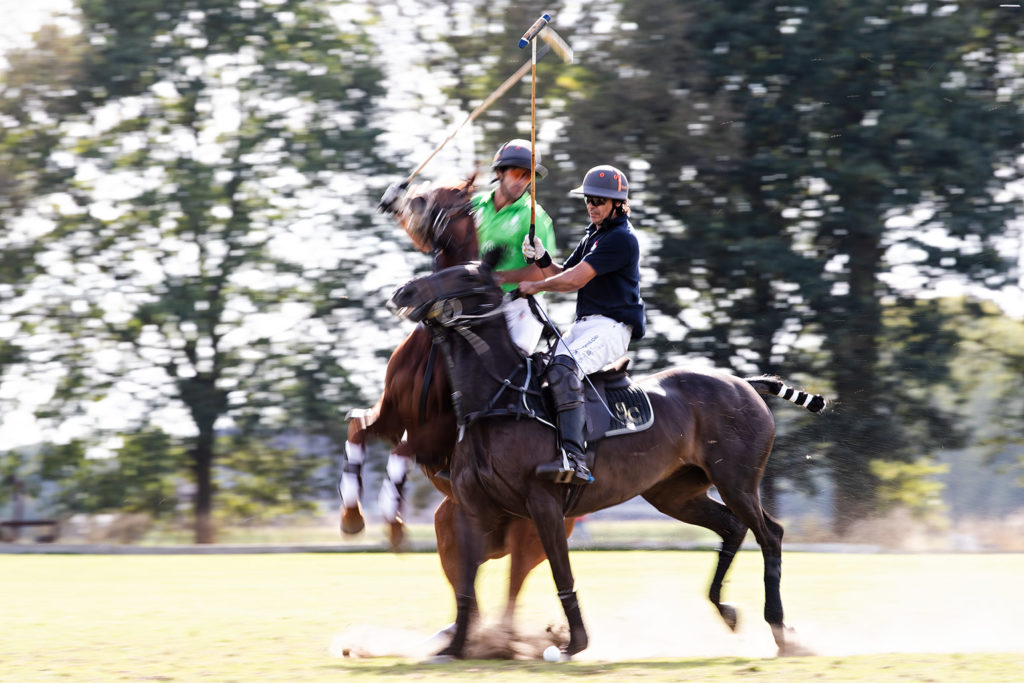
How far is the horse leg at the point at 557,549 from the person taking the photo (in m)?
8.09

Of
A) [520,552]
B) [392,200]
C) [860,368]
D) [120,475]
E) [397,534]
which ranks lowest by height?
[120,475]

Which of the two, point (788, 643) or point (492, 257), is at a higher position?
point (492, 257)

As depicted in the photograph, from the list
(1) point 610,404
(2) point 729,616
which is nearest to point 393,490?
(1) point 610,404

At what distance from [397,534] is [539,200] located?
1453 cm

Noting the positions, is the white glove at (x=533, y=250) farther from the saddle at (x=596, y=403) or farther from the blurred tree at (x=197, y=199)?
the blurred tree at (x=197, y=199)

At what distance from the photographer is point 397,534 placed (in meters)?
8.55

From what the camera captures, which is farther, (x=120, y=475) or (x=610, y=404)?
(x=120, y=475)

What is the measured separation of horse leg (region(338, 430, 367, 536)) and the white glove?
5.27 ft

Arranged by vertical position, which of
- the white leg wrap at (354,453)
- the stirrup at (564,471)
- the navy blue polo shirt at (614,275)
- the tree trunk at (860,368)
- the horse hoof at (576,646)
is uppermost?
the navy blue polo shirt at (614,275)

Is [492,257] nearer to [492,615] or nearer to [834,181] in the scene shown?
[492,615]

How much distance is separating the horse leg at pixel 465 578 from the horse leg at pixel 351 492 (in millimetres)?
759

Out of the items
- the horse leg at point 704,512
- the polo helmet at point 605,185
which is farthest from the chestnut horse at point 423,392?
the horse leg at point 704,512

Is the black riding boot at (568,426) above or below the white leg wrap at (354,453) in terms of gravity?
above

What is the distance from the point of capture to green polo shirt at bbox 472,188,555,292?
9.06 meters
